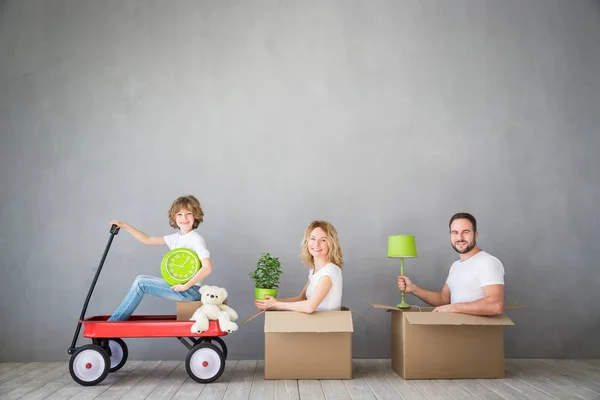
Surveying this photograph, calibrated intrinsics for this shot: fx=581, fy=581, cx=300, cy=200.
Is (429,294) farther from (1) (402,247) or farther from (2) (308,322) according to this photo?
(2) (308,322)

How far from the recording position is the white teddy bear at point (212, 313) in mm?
3502

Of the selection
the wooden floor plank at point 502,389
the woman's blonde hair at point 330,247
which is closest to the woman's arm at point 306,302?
the woman's blonde hair at point 330,247

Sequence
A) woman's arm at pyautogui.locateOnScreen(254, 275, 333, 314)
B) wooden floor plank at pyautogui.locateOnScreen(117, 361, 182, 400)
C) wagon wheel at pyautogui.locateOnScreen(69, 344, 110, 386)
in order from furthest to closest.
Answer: woman's arm at pyautogui.locateOnScreen(254, 275, 333, 314) → wagon wheel at pyautogui.locateOnScreen(69, 344, 110, 386) → wooden floor plank at pyautogui.locateOnScreen(117, 361, 182, 400)

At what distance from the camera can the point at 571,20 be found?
4785mm

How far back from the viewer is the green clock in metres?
3.73

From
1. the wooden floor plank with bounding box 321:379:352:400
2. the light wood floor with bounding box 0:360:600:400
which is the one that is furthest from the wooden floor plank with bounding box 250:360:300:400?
the wooden floor plank with bounding box 321:379:352:400

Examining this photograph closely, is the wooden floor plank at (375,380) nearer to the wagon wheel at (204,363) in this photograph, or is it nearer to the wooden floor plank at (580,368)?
the wagon wheel at (204,363)

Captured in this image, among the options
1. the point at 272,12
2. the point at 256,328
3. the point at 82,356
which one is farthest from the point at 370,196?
the point at 82,356

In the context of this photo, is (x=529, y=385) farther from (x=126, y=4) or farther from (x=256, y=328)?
(x=126, y=4)

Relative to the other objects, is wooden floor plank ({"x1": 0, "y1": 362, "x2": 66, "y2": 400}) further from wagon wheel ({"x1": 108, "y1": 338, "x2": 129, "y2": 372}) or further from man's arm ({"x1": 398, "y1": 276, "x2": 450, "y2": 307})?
man's arm ({"x1": 398, "y1": 276, "x2": 450, "y2": 307})

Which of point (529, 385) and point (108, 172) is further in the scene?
point (108, 172)

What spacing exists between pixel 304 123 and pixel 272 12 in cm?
95

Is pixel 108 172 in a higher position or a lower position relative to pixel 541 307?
higher

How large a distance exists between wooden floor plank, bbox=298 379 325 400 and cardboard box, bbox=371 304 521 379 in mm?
580
